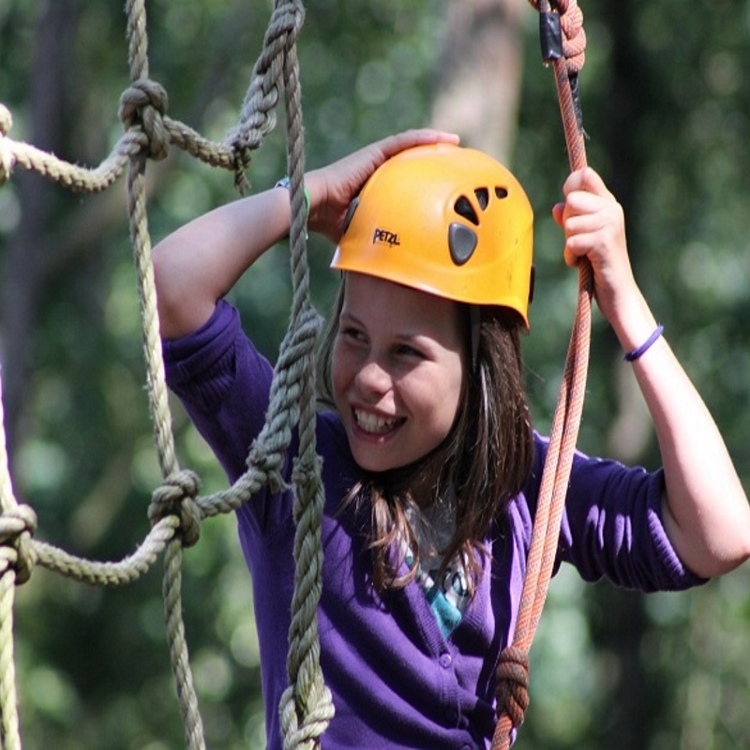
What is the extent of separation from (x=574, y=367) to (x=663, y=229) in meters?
7.86

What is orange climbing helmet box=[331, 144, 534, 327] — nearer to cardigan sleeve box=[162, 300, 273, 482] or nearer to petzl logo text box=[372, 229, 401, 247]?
petzl logo text box=[372, 229, 401, 247]

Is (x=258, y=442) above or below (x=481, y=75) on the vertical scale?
below

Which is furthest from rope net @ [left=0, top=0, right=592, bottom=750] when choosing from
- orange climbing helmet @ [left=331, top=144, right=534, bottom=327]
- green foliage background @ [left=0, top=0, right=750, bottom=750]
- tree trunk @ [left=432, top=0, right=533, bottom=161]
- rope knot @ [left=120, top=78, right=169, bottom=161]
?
green foliage background @ [left=0, top=0, right=750, bottom=750]

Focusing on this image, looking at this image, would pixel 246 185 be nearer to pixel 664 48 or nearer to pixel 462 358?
pixel 462 358

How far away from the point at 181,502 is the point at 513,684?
0.56m

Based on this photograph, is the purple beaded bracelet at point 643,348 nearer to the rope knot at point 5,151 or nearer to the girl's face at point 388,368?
the girl's face at point 388,368

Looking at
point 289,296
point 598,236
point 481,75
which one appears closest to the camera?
point 598,236

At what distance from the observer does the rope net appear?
1711mm

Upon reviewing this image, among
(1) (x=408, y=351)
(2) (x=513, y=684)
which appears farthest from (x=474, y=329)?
(2) (x=513, y=684)

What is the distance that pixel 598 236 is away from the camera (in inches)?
85.0

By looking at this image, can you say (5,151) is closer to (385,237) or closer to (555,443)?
(385,237)

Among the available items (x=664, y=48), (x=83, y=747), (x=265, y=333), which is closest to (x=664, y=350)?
(x=265, y=333)

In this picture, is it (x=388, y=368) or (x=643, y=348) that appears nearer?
(x=388, y=368)

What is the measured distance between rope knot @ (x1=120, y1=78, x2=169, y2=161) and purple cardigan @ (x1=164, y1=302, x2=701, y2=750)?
26 cm
